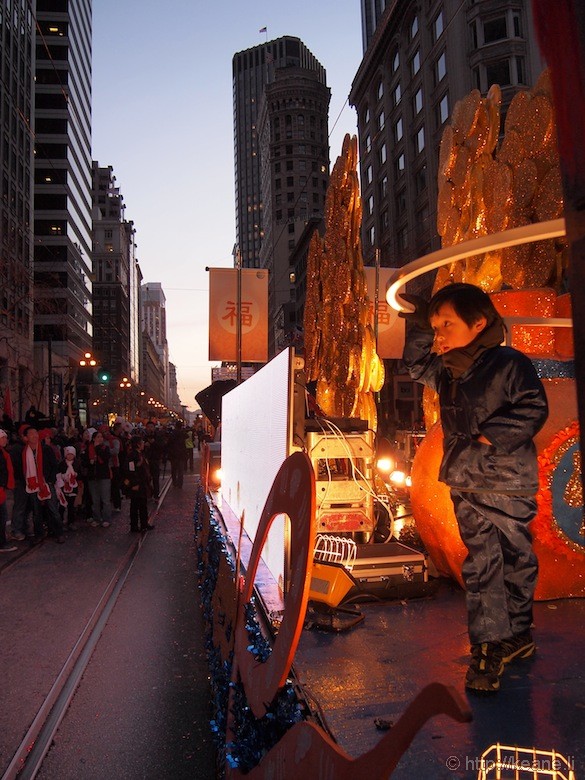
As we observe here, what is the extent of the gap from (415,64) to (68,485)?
138 feet

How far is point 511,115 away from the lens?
19.2 feet

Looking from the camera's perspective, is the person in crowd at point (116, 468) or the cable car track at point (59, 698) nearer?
the cable car track at point (59, 698)

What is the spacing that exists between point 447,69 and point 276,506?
42.2m

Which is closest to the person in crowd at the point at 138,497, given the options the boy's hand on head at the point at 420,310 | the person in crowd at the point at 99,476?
the person in crowd at the point at 99,476

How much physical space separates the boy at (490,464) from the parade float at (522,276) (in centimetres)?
38

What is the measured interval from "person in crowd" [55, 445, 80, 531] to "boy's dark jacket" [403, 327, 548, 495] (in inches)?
418

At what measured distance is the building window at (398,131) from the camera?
4566 cm

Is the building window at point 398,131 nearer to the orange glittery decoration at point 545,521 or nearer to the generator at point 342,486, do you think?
the generator at point 342,486

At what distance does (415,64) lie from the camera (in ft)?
142

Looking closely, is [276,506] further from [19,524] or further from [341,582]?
[19,524]

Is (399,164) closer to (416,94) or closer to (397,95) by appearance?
(416,94)

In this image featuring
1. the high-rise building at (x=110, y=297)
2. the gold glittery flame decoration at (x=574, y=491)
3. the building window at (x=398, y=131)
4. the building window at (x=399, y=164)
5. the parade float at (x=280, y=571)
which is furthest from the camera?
the high-rise building at (x=110, y=297)

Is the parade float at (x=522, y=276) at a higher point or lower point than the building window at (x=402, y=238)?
lower

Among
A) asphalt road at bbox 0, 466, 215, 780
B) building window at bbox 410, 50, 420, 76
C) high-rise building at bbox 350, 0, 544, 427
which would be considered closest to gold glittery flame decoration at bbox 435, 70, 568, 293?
asphalt road at bbox 0, 466, 215, 780
